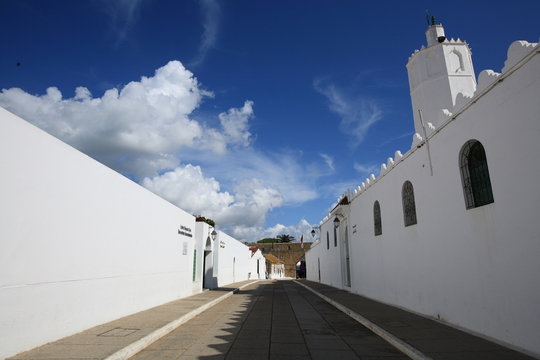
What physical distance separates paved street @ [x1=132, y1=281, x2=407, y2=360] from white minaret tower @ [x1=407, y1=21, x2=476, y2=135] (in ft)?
24.9

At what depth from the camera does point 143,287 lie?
9938 mm

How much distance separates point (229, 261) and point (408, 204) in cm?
1867

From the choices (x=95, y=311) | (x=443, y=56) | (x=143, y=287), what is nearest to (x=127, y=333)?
(x=95, y=311)

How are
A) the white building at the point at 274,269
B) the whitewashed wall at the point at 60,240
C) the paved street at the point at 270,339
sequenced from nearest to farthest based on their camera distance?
the whitewashed wall at the point at 60,240, the paved street at the point at 270,339, the white building at the point at 274,269

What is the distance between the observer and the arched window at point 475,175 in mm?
6203

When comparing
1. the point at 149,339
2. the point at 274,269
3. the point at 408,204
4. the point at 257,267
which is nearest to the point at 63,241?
the point at 149,339

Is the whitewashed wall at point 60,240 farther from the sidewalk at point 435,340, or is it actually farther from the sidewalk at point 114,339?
the sidewalk at point 435,340

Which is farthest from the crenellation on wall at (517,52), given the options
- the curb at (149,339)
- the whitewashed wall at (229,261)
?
the whitewashed wall at (229,261)

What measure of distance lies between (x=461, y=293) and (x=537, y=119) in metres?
3.79

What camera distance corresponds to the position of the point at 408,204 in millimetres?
9875

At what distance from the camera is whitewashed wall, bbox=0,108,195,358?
4961mm

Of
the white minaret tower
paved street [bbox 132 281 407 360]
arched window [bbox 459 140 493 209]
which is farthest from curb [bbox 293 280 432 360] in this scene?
the white minaret tower

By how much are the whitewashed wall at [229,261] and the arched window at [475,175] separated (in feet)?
55.2

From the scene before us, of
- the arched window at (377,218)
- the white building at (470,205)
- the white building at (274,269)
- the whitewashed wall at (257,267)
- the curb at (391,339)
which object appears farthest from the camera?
the white building at (274,269)
